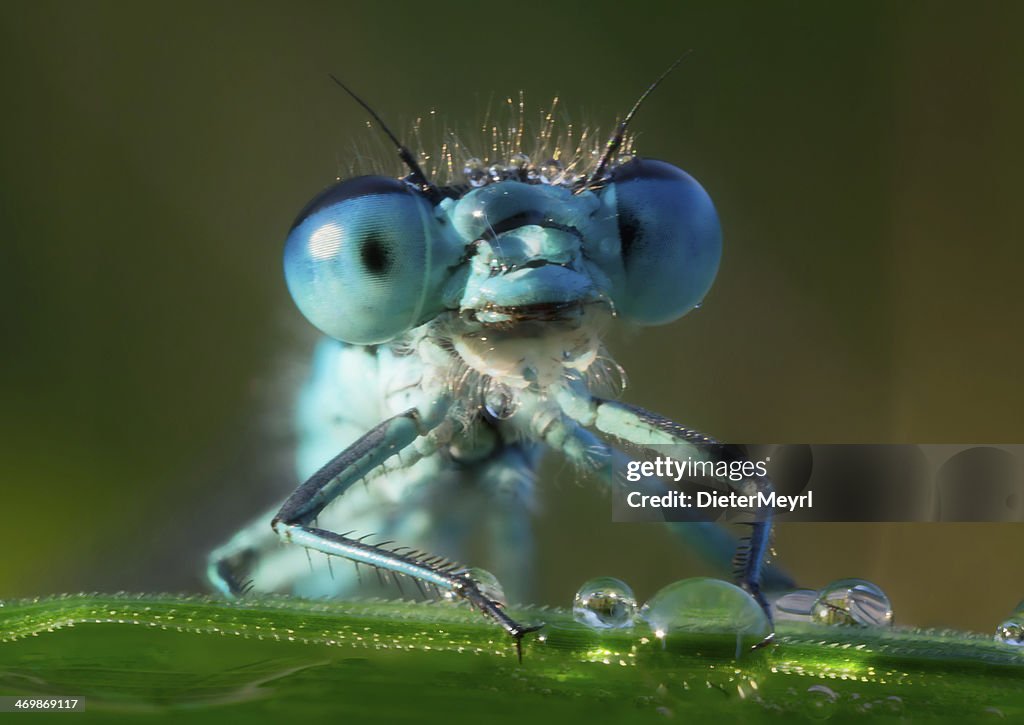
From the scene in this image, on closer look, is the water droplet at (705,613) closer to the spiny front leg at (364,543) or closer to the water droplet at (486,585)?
the spiny front leg at (364,543)

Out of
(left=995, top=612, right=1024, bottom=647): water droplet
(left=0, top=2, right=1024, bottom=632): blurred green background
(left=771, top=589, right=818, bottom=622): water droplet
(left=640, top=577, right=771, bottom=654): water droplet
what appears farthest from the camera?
(left=0, top=2, right=1024, bottom=632): blurred green background

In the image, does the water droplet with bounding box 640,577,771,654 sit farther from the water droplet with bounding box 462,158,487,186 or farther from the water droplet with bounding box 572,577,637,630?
the water droplet with bounding box 462,158,487,186

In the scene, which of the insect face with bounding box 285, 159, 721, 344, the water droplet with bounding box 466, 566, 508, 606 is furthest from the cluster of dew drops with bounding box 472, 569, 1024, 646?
the insect face with bounding box 285, 159, 721, 344

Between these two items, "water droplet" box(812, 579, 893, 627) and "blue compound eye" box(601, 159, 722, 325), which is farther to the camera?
"blue compound eye" box(601, 159, 722, 325)

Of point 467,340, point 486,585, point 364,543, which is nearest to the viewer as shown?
point 486,585

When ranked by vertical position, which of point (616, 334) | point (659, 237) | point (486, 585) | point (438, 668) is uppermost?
point (659, 237)

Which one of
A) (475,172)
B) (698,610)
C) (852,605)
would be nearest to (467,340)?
(475,172)
